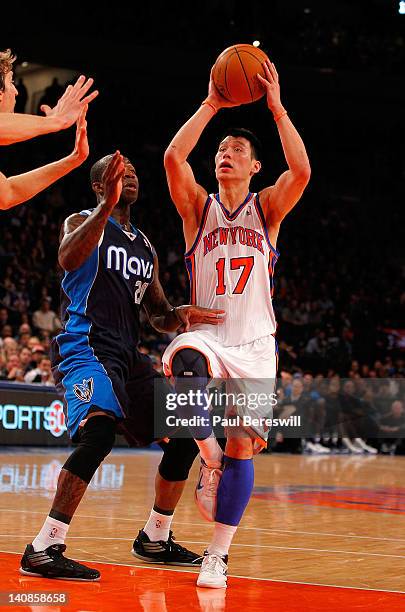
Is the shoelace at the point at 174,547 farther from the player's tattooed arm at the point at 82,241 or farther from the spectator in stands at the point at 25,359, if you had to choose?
the spectator in stands at the point at 25,359

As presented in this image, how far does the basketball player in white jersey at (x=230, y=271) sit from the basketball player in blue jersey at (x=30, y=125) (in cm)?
63

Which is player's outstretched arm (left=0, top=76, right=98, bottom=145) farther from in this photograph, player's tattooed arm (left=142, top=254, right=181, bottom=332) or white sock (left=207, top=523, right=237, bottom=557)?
white sock (left=207, top=523, right=237, bottom=557)

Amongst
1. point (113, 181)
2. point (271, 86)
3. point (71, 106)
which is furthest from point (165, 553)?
point (271, 86)

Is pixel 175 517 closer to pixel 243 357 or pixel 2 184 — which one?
pixel 243 357

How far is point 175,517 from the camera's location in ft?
24.3

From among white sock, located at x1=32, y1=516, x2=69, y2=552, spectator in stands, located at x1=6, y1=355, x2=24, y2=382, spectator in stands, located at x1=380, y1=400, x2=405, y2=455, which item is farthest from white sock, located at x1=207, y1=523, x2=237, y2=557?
spectator in stands, located at x1=380, y1=400, x2=405, y2=455

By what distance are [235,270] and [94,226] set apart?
94 cm

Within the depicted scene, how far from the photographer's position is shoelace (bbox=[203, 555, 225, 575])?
470 centimetres

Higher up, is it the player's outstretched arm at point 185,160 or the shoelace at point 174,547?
the player's outstretched arm at point 185,160

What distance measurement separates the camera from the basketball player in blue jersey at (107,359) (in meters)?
4.81

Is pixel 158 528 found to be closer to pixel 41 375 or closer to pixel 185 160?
pixel 185 160

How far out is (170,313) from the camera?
5543 mm

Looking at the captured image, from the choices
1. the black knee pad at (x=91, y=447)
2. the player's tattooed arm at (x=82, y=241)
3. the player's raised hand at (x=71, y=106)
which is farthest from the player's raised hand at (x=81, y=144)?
the black knee pad at (x=91, y=447)

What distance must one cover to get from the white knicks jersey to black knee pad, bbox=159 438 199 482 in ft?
2.57
